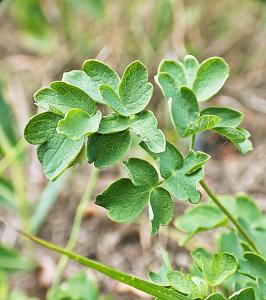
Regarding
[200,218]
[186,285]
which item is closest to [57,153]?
[186,285]

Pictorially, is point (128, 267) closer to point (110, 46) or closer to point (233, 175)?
point (233, 175)

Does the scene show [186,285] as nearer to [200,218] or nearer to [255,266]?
[255,266]

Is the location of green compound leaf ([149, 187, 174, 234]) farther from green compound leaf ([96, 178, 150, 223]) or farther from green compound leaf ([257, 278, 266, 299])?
green compound leaf ([257, 278, 266, 299])

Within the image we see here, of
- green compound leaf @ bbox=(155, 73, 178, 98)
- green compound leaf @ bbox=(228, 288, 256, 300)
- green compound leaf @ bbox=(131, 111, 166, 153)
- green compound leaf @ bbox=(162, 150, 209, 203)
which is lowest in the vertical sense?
green compound leaf @ bbox=(228, 288, 256, 300)

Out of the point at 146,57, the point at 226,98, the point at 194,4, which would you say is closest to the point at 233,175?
the point at 226,98

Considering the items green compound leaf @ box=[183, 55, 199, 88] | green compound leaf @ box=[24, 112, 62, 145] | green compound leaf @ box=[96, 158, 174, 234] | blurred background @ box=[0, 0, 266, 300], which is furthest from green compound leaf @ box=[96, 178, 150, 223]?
blurred background @ box=[0, 0, 266, 300]

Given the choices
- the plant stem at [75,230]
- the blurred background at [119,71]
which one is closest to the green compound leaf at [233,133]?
the blurred background at [119,71]

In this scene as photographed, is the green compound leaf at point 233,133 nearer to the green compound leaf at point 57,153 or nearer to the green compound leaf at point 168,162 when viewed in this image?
the green compound leaf at point 168,162
